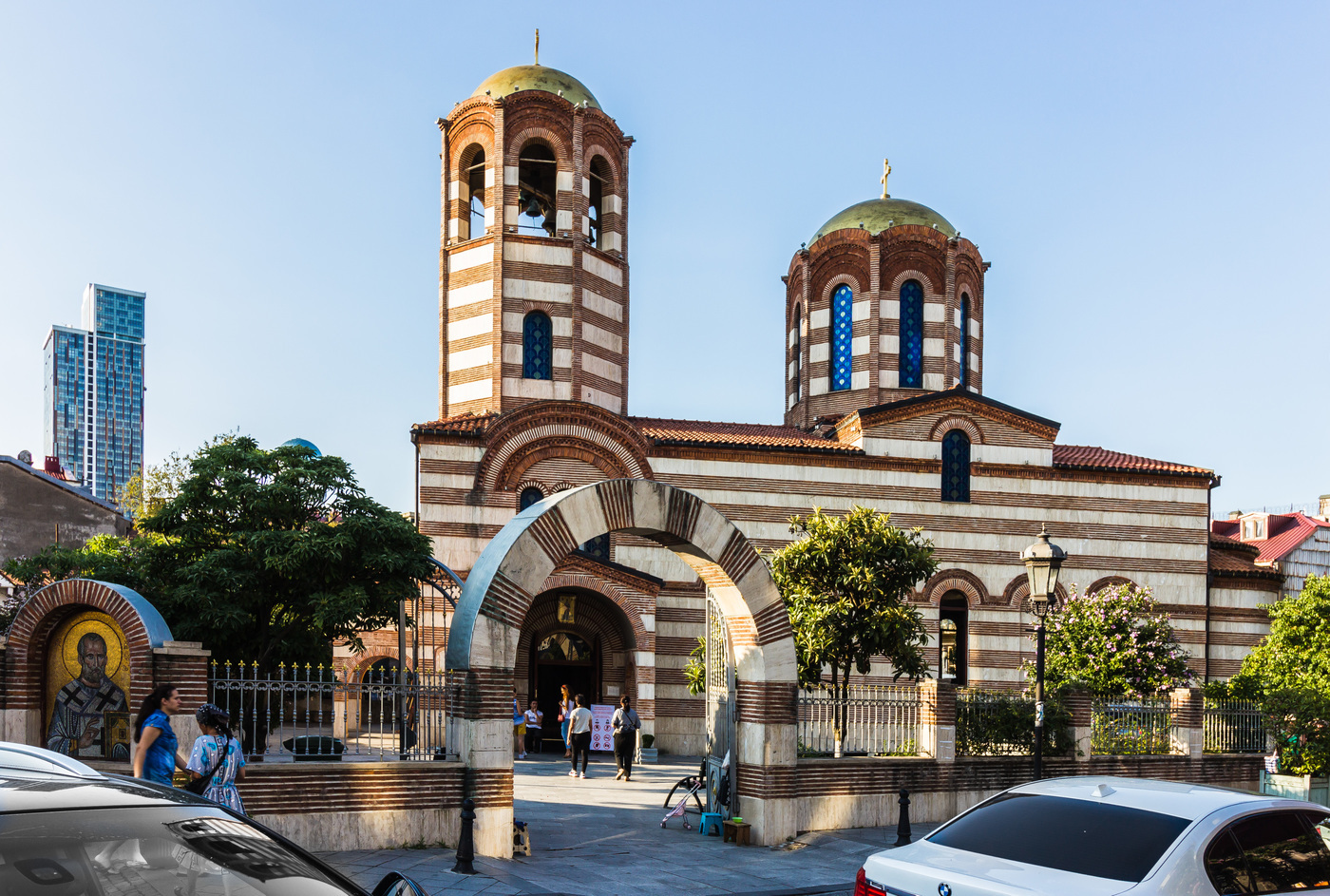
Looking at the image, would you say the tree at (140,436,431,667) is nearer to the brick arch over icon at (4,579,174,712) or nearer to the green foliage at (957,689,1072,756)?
the brick arch over icon at (4,579,174,712)

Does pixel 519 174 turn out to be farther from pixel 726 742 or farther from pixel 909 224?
pixel 726 742

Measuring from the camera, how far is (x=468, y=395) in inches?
1005

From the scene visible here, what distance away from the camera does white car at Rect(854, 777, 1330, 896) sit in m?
5.35

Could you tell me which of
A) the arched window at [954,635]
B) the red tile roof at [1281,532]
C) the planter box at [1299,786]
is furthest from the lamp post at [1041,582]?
the red tile roof at [1281,532]

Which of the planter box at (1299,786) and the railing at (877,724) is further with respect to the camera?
the planter box at (1299,786)

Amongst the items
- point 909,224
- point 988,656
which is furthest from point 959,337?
point 988,656

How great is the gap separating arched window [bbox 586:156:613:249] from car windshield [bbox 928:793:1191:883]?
21.9 metres

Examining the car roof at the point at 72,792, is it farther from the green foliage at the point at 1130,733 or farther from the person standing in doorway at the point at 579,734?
the green foliage at the point at 1130,733

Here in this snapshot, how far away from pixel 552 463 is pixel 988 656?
11.1 metres

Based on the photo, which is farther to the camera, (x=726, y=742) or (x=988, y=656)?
(x=988, y=656)

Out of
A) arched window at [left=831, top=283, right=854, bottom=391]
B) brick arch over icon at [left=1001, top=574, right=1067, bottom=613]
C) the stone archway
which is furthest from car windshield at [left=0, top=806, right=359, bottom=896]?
arched window at [left=831, top=283, right=854, bottom=391]

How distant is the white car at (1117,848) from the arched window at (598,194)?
72.3 feet

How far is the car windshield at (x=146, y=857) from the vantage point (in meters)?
3.05

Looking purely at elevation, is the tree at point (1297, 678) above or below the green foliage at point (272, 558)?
below
